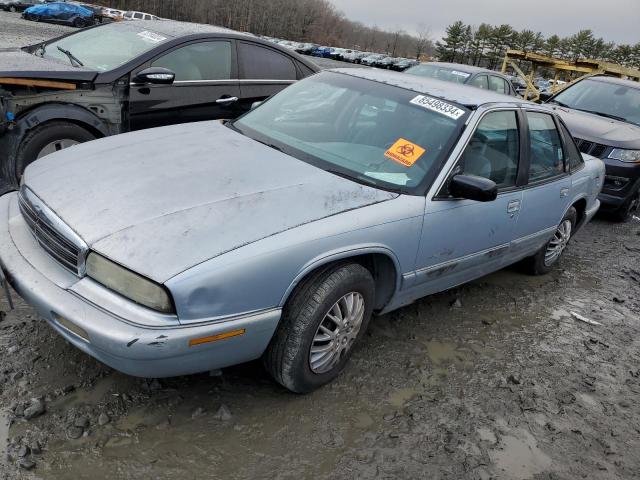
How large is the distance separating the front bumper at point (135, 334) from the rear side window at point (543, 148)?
99.1 inches

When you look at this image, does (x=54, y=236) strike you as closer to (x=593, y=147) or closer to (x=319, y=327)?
(x=319, y=327)

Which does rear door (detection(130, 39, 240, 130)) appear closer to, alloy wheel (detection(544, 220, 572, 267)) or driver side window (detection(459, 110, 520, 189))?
driver side window (detection(459, 110, 520, 189))

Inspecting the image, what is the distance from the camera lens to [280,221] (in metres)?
2.36

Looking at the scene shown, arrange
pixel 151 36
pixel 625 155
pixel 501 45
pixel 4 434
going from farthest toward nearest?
1. pixel 501 45
2. pixel 625 155
3. pixel 151 36
4. pixel 4 434

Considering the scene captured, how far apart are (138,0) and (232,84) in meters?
76.7

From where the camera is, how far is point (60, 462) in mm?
2096

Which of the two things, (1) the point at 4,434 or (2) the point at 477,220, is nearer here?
(1) the point at 4,434

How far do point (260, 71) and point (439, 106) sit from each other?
8.87ft

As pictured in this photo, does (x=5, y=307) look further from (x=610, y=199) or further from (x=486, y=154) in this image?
(x=610, y=199)

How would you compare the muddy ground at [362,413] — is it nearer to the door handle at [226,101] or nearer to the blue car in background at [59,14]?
the door handle at [226,101]

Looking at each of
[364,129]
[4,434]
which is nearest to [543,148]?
[364,129]

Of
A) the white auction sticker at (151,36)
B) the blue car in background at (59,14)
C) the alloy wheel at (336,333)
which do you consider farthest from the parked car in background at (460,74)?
the blue car in background at (59,14)

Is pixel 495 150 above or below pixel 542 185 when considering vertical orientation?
above

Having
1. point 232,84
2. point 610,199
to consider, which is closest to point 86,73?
point 232,84
